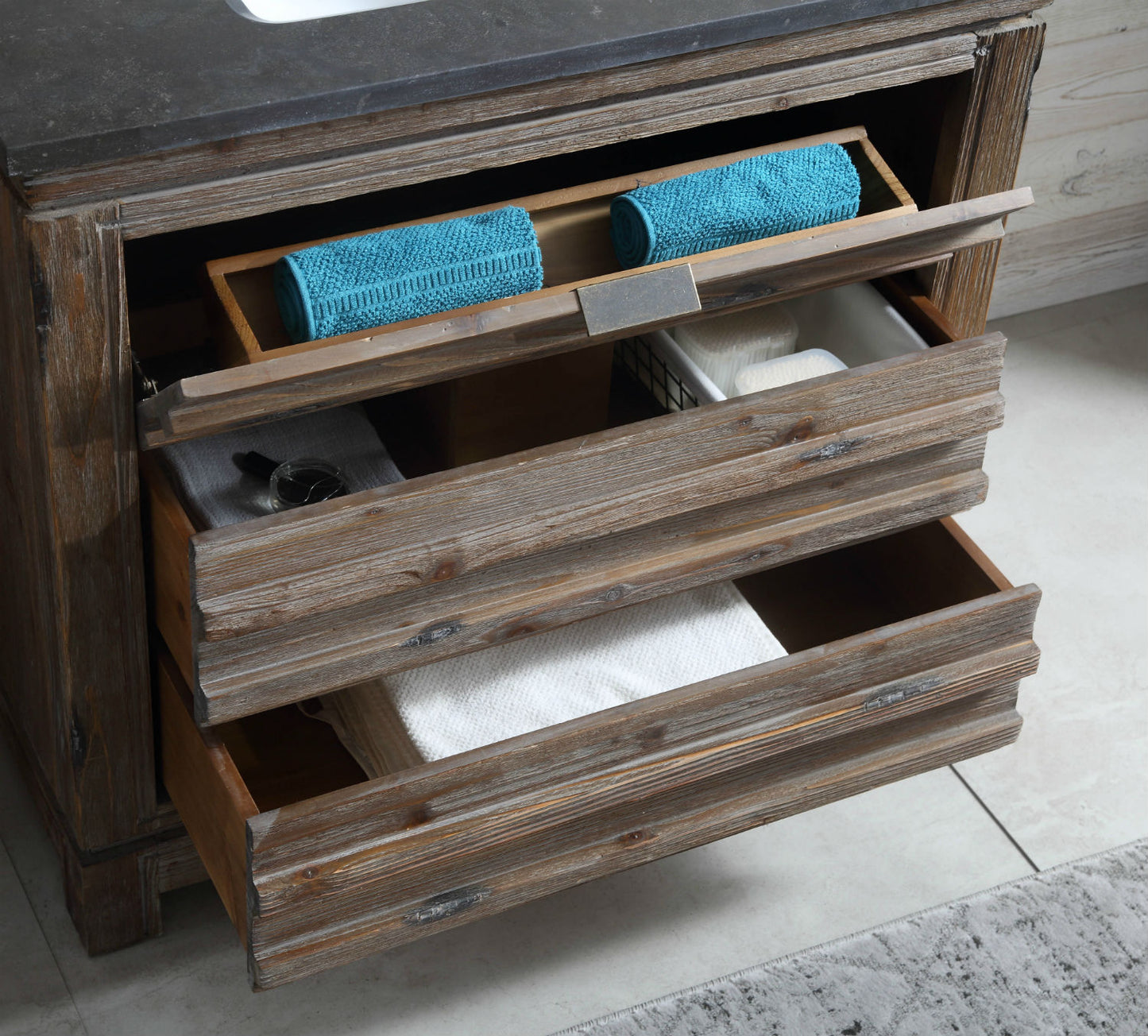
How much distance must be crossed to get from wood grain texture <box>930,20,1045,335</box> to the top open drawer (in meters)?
0.09

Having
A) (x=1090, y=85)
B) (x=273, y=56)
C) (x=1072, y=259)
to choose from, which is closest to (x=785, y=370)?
(x=273, y=56)

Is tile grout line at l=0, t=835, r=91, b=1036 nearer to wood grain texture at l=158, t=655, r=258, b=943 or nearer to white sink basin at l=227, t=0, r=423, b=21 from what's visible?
wood grain texture at l=158, t=655, r=258, b=943

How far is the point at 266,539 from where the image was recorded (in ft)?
3.26

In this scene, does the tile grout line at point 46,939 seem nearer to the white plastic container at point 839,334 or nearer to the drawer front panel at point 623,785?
the drawer front panel at point 623,785

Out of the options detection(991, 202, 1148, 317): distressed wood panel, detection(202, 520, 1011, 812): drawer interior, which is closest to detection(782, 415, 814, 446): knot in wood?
detection(202, 520, 1011, 812): drawer interior

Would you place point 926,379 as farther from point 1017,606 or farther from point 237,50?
point 237,50

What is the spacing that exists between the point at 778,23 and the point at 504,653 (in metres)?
0.53

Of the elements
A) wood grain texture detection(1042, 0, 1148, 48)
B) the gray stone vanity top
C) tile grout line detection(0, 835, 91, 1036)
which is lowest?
tile grout line detection(0, 835, 91, 1036)

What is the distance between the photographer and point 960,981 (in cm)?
143

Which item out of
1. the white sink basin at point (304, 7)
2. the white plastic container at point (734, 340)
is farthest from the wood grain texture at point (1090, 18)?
the white sink basin at point (304, 7)

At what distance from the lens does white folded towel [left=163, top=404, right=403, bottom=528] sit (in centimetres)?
115

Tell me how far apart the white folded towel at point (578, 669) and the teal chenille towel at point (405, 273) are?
284 millimetres

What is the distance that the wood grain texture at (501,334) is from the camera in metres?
0.96

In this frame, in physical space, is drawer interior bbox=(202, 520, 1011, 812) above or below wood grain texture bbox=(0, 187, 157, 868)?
below
